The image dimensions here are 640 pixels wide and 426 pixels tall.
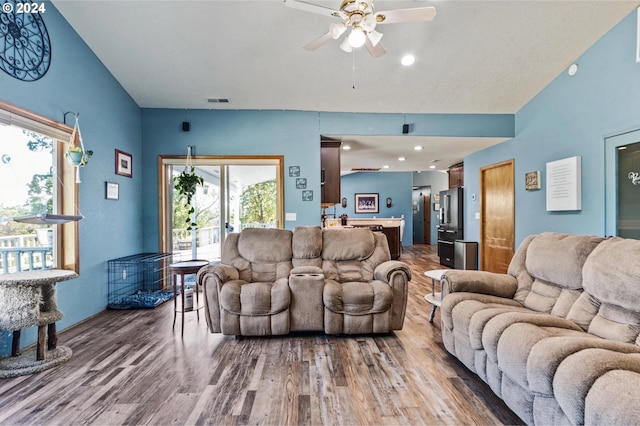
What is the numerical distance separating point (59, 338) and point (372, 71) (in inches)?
170

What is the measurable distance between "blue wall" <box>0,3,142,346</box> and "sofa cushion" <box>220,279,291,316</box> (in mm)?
1691

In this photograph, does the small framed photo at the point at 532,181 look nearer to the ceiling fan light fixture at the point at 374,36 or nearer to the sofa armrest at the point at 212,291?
the ceiling fan light fixture at the point at 374,36

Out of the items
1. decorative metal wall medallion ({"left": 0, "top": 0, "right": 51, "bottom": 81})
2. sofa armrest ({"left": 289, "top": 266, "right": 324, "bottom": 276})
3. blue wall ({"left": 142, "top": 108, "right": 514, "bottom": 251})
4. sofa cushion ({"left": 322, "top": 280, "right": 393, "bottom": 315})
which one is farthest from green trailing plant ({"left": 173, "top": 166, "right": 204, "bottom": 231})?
sofa cushion ({"left": 322, "top": 280, "right": 393, "bottom": 315})

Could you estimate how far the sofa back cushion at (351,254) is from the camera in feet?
10.1

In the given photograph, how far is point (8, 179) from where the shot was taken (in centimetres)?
253

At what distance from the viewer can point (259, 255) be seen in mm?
3111

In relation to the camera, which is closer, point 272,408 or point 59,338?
point 272,408

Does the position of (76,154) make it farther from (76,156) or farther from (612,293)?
(612,293)

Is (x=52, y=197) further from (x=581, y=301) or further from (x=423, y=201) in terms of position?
(x=423, y=201)

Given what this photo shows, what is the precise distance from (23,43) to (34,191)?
128cm

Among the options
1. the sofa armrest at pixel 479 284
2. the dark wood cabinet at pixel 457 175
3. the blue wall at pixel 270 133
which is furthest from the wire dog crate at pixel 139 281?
the dark wood cabinet at pixel 457 175

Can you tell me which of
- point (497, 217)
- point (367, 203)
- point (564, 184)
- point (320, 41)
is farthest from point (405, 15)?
point (367, 203)

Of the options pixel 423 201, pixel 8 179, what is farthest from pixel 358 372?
pixel 423 201

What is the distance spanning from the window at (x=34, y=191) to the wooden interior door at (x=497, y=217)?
233 inches
